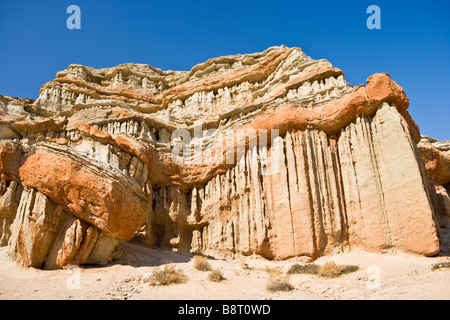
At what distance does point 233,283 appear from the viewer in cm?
1238

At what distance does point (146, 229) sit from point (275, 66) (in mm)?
25961

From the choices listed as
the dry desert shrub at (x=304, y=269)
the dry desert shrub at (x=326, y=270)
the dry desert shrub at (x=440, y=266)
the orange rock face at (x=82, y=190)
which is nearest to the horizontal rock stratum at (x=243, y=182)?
the orange rock face at (x=82, y=190)

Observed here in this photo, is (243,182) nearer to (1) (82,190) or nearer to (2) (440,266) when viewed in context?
(1) (82,190)

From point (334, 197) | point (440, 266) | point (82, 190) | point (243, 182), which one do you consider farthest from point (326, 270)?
point (82, 190)

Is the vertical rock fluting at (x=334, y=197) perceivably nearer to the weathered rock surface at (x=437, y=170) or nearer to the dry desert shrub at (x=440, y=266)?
the dry desert shrub at (x=440, y=266)

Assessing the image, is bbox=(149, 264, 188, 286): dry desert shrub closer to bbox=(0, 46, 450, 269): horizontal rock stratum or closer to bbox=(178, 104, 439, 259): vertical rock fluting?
bbox=(0, 46, 450, 269): horizontal rock stratum

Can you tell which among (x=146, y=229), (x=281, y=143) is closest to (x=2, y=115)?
(x=146, y=229)

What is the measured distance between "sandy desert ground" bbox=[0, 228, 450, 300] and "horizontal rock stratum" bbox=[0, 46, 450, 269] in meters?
0.86

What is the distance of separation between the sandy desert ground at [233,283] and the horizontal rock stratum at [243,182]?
86 cm

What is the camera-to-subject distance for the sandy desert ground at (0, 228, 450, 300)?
10.1 metres

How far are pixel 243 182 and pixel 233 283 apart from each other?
812 cm

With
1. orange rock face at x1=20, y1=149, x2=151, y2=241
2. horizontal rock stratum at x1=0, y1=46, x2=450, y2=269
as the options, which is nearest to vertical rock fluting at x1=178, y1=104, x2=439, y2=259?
horizontal rock stratum at x1=0, y1=46, x2=450, y2=269
